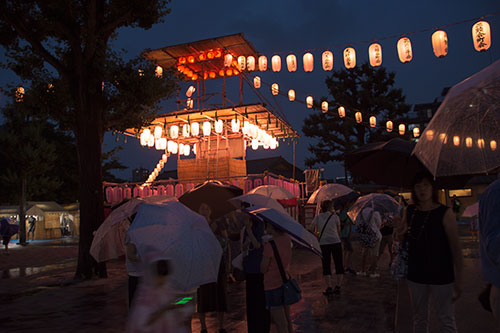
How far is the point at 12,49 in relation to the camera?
10.9 m

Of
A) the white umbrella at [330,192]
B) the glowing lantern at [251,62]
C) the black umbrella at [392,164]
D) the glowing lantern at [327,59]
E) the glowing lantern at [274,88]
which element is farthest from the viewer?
the glowing lantern at [274,88]

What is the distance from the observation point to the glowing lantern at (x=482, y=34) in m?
11.7

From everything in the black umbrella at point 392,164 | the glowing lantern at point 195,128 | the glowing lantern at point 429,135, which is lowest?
the black umbrella at point 392,164

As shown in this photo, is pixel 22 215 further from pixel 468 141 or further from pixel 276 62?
pixel 468 141

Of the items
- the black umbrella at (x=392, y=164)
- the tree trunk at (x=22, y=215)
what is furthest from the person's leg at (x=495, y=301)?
the tree trunk at (x=22, y=215)

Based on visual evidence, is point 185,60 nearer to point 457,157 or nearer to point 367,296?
point 367,296

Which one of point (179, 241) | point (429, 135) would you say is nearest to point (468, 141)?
point (429, 135)

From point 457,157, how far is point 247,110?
13.4 meters

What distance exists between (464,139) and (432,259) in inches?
56.1

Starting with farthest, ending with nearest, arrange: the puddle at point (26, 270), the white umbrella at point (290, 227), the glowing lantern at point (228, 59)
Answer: the glowing lantern at point (228, 59), the puddle at point (26, 270), the white umbrella at point (290, 227)

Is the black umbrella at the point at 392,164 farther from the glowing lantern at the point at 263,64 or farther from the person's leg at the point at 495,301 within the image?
the glowing lantern at the point at 263,64

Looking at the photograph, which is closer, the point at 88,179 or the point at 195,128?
the point at 88,179

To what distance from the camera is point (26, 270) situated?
13.2 meters

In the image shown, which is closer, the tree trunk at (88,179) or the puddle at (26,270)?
the tree trunk at (88,179)
